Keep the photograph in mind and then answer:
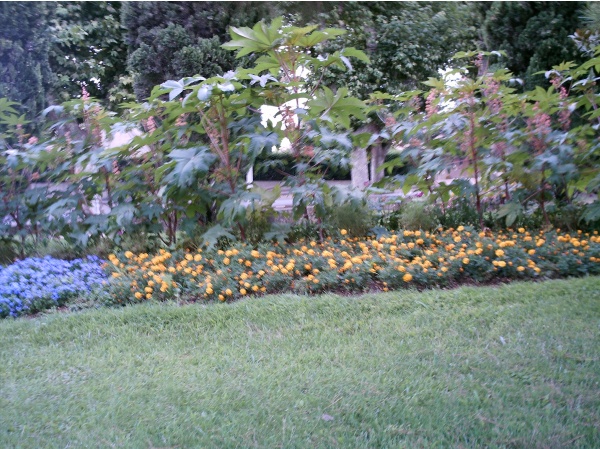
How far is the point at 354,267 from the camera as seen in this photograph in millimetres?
4352

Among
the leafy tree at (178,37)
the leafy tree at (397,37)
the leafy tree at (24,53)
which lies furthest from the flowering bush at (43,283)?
the leafy tree at (397,37)

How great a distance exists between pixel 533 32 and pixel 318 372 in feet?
22.4

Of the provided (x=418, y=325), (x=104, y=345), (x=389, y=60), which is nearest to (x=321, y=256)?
(x=418, y=325)

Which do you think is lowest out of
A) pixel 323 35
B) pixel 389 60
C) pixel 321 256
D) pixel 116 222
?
pixel 321 256

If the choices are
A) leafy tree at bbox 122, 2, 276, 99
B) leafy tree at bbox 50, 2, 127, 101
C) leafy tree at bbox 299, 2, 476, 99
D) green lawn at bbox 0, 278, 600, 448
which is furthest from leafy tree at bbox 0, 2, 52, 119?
green lawn at bbox 0, 278, 600, 448

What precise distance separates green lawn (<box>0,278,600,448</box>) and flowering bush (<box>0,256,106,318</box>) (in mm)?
320

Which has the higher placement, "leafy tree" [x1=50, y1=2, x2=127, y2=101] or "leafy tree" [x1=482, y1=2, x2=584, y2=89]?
"leafy tree" [x1=50, y1=2, x2=127, y2=101]

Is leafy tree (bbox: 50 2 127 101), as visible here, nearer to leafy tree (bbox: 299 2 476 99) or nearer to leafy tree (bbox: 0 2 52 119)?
leafy tree (bbox: 0 2 52 119)

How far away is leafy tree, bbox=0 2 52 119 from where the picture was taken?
782cm

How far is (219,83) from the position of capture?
471cm

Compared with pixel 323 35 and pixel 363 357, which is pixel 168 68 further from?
pixel 363 357

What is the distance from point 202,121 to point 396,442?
11.3ft

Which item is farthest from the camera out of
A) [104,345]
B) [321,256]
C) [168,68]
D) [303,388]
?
[168,68]

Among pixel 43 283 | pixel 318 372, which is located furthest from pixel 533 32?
pixel 43 283
